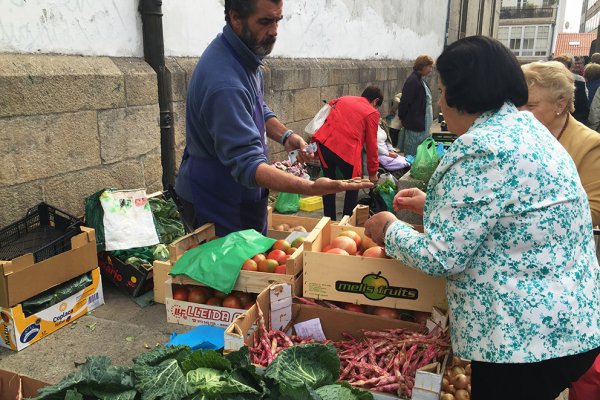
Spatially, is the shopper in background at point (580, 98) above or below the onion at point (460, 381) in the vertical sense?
above

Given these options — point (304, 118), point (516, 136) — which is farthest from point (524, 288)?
point (304, 118)

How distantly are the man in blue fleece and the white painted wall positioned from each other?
5.78 feet

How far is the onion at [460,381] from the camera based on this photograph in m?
2.24

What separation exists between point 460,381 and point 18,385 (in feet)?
6.43

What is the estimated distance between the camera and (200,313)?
9.28 feet

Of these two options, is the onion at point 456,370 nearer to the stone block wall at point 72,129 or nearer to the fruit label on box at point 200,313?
the fruit label on box at point 200,313

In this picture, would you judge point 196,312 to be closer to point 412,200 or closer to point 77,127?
point 412,200

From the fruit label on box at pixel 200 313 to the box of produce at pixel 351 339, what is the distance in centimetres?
35

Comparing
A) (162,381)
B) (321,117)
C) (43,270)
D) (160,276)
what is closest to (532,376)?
(162,381)

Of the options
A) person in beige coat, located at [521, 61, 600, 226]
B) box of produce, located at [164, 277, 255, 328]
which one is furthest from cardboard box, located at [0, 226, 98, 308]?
person in beige coat, located at [521, 61, 600, 226]

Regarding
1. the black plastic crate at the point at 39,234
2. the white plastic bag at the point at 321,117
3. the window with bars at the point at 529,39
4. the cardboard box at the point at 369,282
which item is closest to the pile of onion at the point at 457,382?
the cardboard box at the point at 369,282

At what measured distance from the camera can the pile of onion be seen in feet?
7.19

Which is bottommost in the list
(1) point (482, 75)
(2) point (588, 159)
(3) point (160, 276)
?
(3) point (160, 276)

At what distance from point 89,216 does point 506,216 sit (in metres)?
3.28
